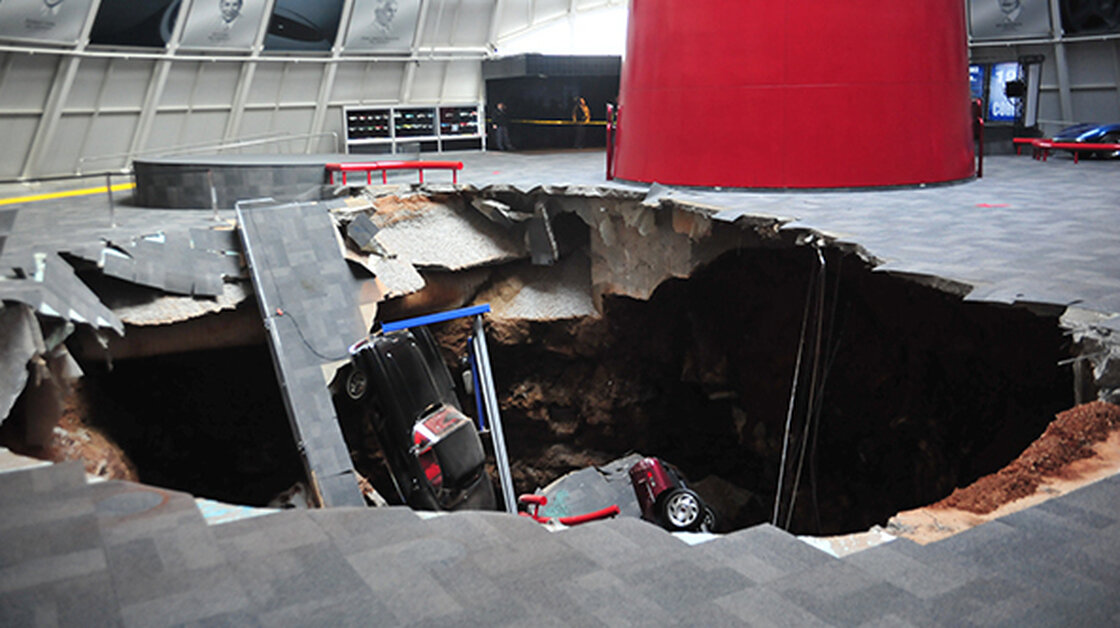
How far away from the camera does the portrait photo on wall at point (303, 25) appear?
1666 centimetres

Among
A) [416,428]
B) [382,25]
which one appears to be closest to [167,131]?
[382,25]

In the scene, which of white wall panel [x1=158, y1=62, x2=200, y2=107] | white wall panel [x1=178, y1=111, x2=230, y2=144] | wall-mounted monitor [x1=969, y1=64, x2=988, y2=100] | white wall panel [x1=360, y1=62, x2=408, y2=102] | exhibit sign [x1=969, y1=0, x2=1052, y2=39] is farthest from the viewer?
white wall panel [x1=360, y1=62, x2=408, y2=102]

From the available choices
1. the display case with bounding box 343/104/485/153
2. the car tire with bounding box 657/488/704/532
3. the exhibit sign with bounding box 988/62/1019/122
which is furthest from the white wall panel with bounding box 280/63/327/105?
the exhibit sign with bounding box 988/62/1019/122

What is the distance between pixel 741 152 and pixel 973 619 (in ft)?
29.5

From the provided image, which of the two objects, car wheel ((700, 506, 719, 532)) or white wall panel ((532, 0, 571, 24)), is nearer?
car wheel ((700, 506, 719, 532))

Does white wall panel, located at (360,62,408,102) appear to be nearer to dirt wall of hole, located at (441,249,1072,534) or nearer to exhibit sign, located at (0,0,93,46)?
exhibit sign, located at (0,0,93,46)

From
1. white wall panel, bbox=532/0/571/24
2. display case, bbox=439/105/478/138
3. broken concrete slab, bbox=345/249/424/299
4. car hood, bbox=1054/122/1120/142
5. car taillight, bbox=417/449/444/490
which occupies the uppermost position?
white wall panel, bbox=532/0/571/24

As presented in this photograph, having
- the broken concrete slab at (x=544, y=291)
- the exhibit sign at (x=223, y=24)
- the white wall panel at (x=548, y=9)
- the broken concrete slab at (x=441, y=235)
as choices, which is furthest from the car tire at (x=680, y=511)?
the white wall panel at (x=548, y=9)

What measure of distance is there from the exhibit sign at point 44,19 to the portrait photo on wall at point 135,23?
322 millimetres

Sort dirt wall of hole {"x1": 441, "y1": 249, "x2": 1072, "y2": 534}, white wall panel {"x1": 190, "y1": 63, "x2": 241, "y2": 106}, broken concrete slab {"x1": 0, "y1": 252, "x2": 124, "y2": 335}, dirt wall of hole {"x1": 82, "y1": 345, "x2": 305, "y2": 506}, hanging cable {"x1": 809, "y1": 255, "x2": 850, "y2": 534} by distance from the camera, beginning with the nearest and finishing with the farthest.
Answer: broken concrete slab {"x1": 0, "y1": 252, "x2": 124, "y2": 335}, dirt wall of hole {"x1": 441, "y1": 249, "x2": 1072, "y2": 534}, dirt wall of hole {"x1": 82, "y1": 345, "x2": 305, "y2": 506}, hanging cable {"x1": 809, "y1": 255, "x2": 850, "y2": 534}, white wall panel {"x1": 190, "y1": 63, "x2": 241, "y2": 106}

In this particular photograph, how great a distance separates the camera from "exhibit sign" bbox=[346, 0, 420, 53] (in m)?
17.9

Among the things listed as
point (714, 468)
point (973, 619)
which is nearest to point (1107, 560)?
point (973, 619)

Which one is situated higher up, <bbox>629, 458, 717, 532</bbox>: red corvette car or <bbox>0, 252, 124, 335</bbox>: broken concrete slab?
<bbox>0, 252, 124, 335</bbox>: broken concrete slab

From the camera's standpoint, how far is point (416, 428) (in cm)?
921
